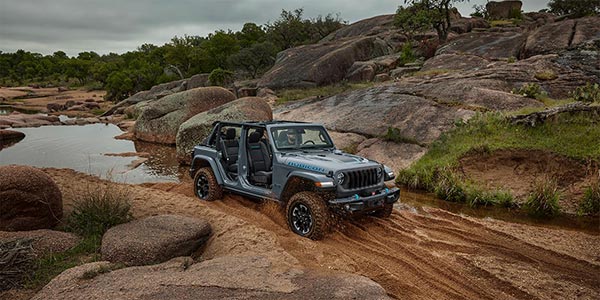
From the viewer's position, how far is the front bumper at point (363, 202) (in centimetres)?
721

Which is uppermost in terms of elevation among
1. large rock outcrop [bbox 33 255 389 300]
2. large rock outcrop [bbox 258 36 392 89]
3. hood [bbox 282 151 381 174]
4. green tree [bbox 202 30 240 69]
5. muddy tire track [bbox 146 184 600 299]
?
green tree [bbox 202 30 240 69]

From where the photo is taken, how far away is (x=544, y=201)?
9594mm

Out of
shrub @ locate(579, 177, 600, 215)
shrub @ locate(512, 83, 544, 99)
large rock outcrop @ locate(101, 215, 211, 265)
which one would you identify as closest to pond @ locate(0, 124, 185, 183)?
large rock outcrop @ locate(101, 215, 211, 265)

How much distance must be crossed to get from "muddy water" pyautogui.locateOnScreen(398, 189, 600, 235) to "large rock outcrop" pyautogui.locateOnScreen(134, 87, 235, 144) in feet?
41.0

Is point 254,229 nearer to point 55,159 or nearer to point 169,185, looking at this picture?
point 169,185

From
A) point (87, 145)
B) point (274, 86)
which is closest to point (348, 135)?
point (87, 145)

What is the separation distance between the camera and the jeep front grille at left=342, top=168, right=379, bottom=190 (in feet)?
24.4

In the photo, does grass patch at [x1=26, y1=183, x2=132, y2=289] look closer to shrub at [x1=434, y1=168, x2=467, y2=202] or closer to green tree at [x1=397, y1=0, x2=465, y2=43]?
shrub at [x1=434, y1=168, x2=467, y2=202]

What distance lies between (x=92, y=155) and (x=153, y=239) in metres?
13.3

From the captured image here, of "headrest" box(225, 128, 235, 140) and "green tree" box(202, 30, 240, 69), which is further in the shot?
"green tree" box(202, 30, 240, 69)

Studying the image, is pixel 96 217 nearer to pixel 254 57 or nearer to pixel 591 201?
pixel 591 201

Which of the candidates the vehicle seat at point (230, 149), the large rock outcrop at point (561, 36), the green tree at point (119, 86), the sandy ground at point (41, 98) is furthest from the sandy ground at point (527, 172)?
the green tree at point (119, 86)

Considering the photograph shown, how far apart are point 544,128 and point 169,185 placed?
10560 mm

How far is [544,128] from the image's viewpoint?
492 inches
